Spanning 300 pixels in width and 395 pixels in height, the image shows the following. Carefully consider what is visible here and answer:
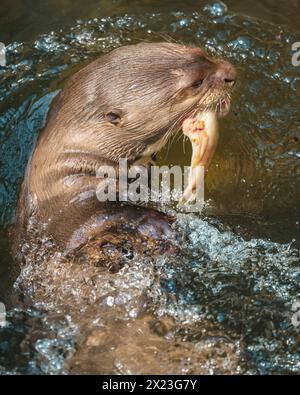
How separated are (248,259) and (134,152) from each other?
28.6 inches

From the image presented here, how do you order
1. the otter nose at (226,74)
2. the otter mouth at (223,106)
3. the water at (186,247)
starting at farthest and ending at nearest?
the otter mouth at (223,106), the otter nose at (226,74), the water at (186,247)

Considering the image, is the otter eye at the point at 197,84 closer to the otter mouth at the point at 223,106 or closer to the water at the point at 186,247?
the otter mouth at the point at 223,106

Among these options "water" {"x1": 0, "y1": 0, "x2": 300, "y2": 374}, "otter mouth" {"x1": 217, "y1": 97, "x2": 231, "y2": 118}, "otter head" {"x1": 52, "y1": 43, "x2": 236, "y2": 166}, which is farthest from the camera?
"otter mouth" {"x1": 217, "y1": 97, "x2": 231, "y2": 118}

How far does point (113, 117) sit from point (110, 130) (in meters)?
0.11

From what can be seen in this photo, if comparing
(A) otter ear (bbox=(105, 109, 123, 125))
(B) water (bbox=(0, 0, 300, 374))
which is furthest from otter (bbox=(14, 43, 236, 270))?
(B) water (bbox=(0, 0, 300, 374))

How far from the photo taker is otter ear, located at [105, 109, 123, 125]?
3225 millimetres

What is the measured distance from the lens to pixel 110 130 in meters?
3.35

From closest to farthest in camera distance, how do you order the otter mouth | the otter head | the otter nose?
the otter head
the otter nose
the otter mouth

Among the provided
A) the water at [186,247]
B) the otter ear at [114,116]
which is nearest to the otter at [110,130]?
the otter ear at [114,116]

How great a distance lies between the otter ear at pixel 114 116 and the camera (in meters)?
3.22

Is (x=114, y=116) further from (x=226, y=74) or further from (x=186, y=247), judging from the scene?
(x=186, y=247)

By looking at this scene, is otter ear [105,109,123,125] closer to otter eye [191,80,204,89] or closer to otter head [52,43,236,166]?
otter head [52,43,236,166]

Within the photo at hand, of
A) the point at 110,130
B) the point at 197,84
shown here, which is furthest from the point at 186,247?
the point at 197,84
